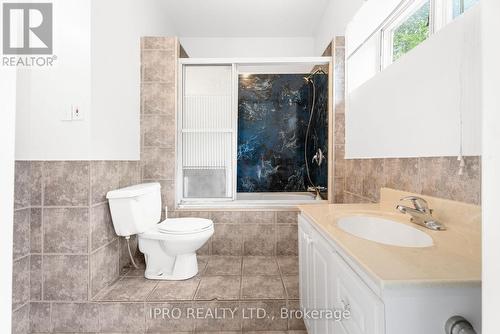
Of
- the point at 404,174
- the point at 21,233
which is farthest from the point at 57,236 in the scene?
the point at 404,174

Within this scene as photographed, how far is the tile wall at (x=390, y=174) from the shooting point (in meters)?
1.01

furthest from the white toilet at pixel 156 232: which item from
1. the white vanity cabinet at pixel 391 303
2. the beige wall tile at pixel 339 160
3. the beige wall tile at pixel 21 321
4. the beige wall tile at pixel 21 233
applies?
the beige wall tile at pixel 339 160

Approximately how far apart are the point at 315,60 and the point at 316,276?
2.07 meters

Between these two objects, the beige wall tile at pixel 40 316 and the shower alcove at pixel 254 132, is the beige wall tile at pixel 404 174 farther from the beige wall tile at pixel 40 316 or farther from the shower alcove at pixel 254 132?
the beige wall tile at pixel 40 316

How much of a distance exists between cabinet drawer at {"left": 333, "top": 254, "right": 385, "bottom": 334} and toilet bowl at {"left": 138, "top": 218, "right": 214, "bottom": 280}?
47.4 inches

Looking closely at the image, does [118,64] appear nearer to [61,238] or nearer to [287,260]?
[61,238]

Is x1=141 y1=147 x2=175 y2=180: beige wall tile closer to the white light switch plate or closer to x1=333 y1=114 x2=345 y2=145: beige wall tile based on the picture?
the white light switch plate

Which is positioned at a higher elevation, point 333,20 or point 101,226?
point 333,20

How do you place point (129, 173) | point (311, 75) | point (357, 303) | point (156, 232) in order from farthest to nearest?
point (311, 75)
point (129, 173)
point (156, 232)
point (357, 303)

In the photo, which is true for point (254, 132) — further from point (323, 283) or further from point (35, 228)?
point (323, 283)

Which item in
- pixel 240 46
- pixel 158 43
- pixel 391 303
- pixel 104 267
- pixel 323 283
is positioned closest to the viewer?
pixel 391 303

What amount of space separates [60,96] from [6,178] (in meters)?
1.45

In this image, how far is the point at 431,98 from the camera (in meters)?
1.21

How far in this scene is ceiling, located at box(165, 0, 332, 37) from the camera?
270 centimetres
